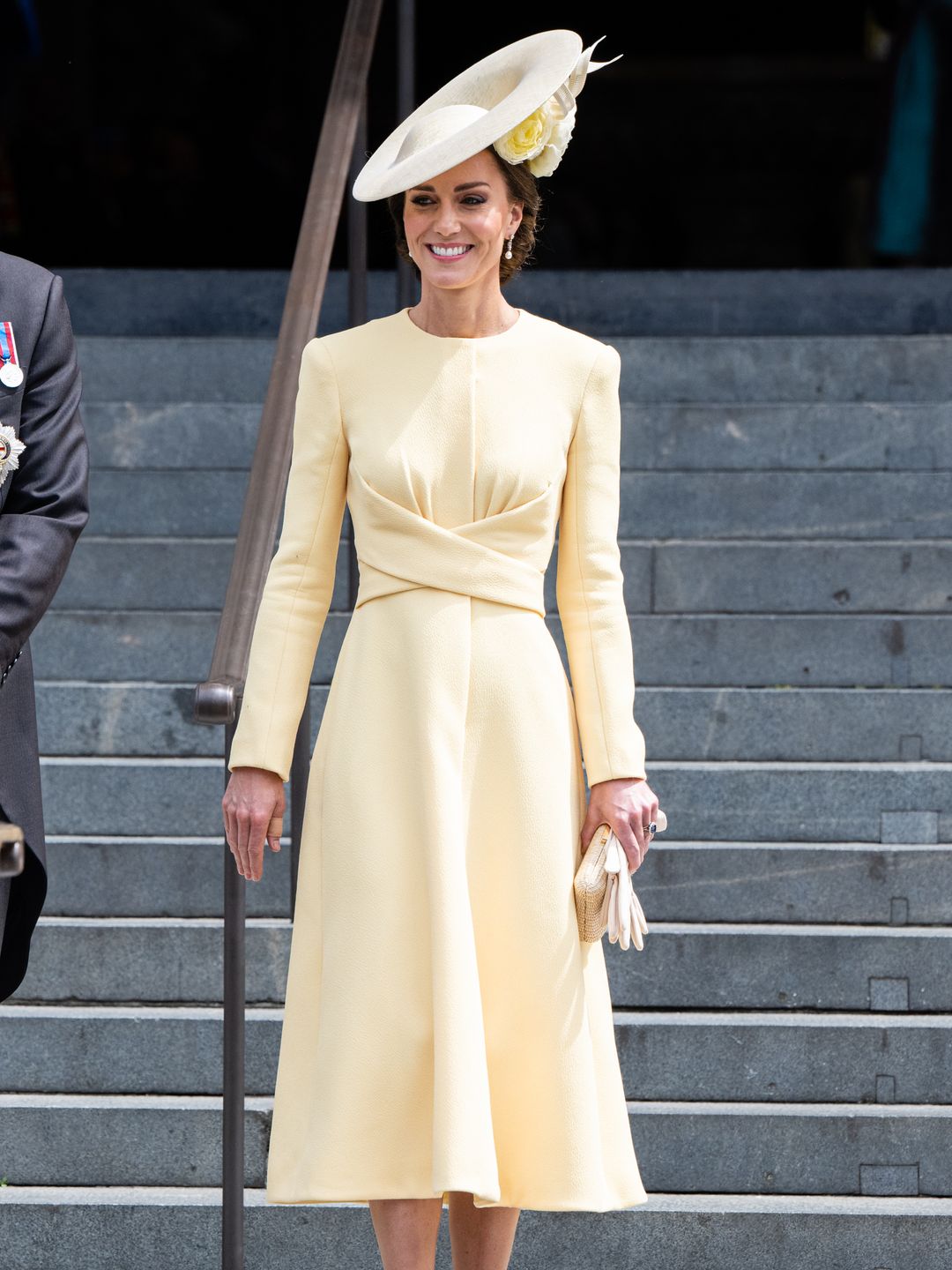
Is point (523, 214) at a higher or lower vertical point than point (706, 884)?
higher

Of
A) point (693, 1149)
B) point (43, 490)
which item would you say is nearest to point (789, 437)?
point (693, 1149)

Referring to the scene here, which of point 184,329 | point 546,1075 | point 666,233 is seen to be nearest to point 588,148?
point 666,233

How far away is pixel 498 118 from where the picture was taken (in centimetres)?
288

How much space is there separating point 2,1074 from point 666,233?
31.0 ft

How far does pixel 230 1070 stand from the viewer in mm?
3375

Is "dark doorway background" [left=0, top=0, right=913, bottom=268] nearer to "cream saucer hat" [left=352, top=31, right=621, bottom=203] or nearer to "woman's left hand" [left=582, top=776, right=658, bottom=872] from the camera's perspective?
→ "cream saucer hat" [left=352, top=31, right=621, bottom=203]

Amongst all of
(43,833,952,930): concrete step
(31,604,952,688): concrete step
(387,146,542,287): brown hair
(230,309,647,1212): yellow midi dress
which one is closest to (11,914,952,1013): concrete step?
(43,833,952,930): concrete step

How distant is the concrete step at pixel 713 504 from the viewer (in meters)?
5.67

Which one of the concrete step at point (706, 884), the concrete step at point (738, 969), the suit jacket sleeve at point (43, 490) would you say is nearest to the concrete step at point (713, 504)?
the concrete step at point (706, 884)

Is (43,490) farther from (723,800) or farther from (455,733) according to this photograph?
(723,800)

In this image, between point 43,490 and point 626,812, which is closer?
point 43,490

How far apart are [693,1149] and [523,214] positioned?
188 centimetres

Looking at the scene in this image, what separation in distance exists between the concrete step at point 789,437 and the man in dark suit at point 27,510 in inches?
126

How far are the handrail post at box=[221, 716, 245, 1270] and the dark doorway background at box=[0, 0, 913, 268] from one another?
6652 millimetres
